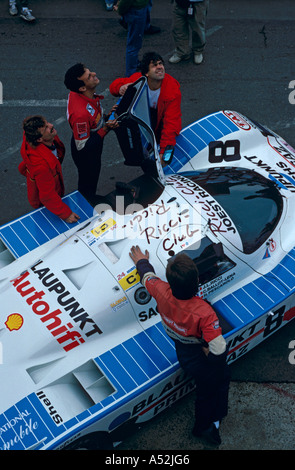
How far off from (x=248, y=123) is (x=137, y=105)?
1.38 metres

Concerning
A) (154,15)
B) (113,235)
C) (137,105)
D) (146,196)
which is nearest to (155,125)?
(137,105)

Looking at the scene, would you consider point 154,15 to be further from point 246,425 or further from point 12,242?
point 246,425

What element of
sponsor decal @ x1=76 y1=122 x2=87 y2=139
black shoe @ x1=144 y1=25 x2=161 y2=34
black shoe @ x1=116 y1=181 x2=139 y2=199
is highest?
black shoe @ x1=144 y1=25 x2=161 y2=34

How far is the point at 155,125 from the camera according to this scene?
5.14 metres

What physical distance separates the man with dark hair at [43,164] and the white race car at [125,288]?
159 millimetres

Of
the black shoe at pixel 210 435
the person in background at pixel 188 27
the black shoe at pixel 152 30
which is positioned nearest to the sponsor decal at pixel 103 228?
the black shoe at pixel 210 435

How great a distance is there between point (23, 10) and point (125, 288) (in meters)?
6.22

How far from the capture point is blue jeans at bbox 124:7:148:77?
6.68 m

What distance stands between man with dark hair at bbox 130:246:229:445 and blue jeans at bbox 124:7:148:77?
3.90m

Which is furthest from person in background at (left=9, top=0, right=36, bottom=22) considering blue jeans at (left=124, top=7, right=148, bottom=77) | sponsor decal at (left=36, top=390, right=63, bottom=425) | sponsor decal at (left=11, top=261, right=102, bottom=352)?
sponsor decal at (left=36, top=390, right=63, bottom=425)

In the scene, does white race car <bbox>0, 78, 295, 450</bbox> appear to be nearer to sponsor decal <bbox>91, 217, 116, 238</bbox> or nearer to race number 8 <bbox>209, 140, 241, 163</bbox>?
sponsor decal <bbox>91, 217, 116, 238</bbox>

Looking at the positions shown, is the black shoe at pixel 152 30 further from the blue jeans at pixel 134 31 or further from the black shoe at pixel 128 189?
the black shoe at pixel 128 189
